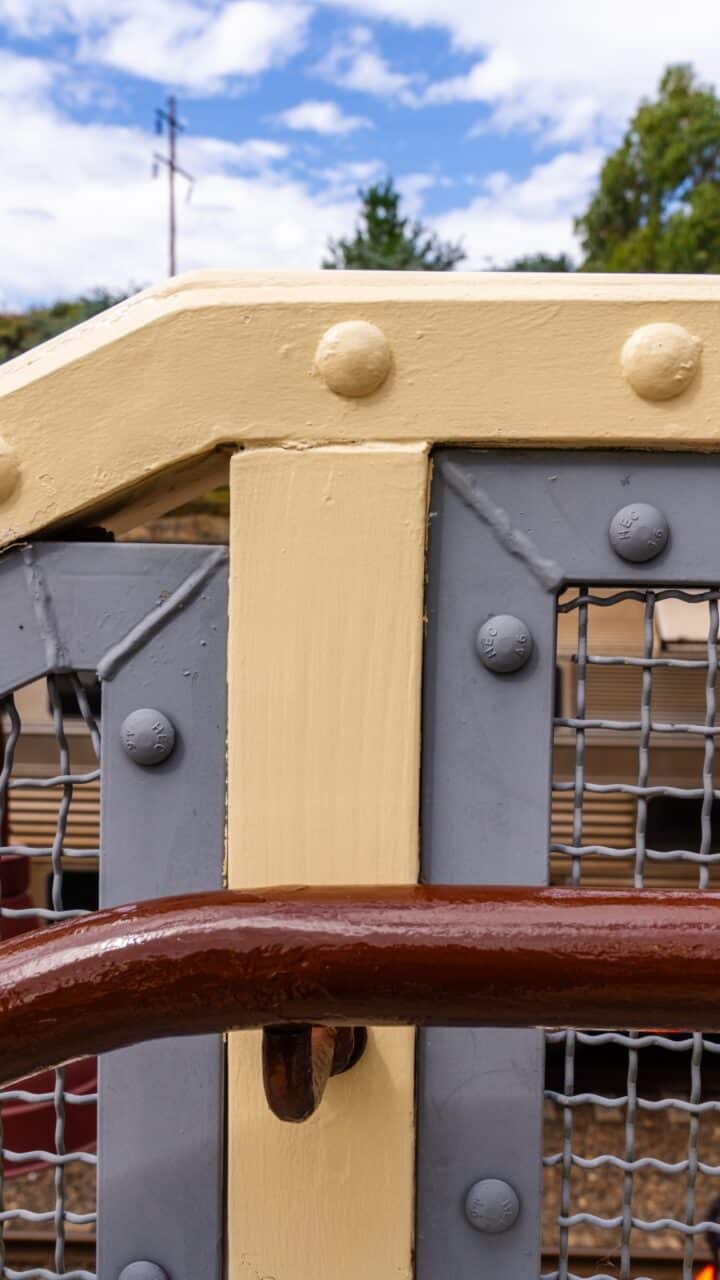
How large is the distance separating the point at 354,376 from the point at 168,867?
1.70ft

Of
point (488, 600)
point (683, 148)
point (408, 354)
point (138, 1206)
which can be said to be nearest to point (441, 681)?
point (488, 600)

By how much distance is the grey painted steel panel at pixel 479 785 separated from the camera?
95 cm

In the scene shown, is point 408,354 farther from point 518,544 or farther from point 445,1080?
point 445,1080

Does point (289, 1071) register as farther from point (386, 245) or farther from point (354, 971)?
point (386, 245)

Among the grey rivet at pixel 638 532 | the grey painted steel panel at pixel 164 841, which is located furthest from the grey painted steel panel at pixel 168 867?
the grey rivet at pixel 638 532

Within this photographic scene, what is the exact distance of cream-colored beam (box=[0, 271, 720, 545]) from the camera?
0.93 meters

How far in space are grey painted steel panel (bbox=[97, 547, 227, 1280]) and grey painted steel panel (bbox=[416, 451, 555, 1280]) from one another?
0.21 meters

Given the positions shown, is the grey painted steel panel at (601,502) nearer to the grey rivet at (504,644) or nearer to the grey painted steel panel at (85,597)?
the grey rivet at (504,644)

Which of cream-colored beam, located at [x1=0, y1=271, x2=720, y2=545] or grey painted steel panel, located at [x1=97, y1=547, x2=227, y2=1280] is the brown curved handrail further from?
cream-colored beam, located at [x1=0, y1=271, x2=720, y2=545]

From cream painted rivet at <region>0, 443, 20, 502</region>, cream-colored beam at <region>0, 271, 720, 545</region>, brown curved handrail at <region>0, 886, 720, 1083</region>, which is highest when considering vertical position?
cream-colored beam at <region>0, 271, 720, 545</region>

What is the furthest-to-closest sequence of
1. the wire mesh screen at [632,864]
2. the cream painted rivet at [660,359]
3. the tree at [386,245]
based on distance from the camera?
the tree at [386,245], the wire mesh screen at [632,864], the cream painted rivet at [660,359]

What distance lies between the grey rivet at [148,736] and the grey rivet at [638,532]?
18.8 inches

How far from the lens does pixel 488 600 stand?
3.14ft

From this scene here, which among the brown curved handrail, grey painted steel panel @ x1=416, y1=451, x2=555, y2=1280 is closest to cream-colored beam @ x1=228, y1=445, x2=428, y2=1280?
grey painted steel panel @ x1=416, y1=451, x2=555, y2=1280
